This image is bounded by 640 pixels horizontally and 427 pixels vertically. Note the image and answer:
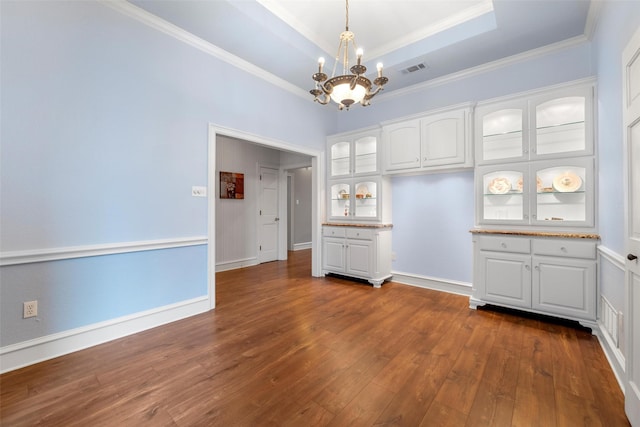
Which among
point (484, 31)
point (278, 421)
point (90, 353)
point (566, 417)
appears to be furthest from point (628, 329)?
point (90, 353)

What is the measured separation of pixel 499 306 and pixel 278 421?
2824 mm

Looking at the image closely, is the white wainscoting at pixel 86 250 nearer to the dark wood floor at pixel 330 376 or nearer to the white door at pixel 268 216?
the dark wood floor at pixel 330 376

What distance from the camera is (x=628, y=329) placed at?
1496 mm

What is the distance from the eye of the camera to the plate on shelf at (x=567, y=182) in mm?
2793

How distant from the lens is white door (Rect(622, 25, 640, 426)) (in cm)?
140

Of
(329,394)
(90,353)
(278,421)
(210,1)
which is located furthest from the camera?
(210,1)

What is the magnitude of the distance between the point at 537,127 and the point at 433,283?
2337 millimetres

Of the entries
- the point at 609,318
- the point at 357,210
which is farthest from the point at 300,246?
the point at 609,318

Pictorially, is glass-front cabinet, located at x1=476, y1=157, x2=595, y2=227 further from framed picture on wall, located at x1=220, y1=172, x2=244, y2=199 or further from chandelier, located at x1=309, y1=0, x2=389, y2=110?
framed picture on wall, located at x1=220, y1=172, x2=244, y2=199

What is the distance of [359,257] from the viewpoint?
14.1ft

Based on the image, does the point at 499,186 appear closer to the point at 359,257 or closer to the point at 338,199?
the point at 359,257

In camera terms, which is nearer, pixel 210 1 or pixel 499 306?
pixel 210 1

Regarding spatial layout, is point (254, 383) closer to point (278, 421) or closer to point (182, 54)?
point (278, 421)

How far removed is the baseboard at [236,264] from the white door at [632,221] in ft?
17.2
